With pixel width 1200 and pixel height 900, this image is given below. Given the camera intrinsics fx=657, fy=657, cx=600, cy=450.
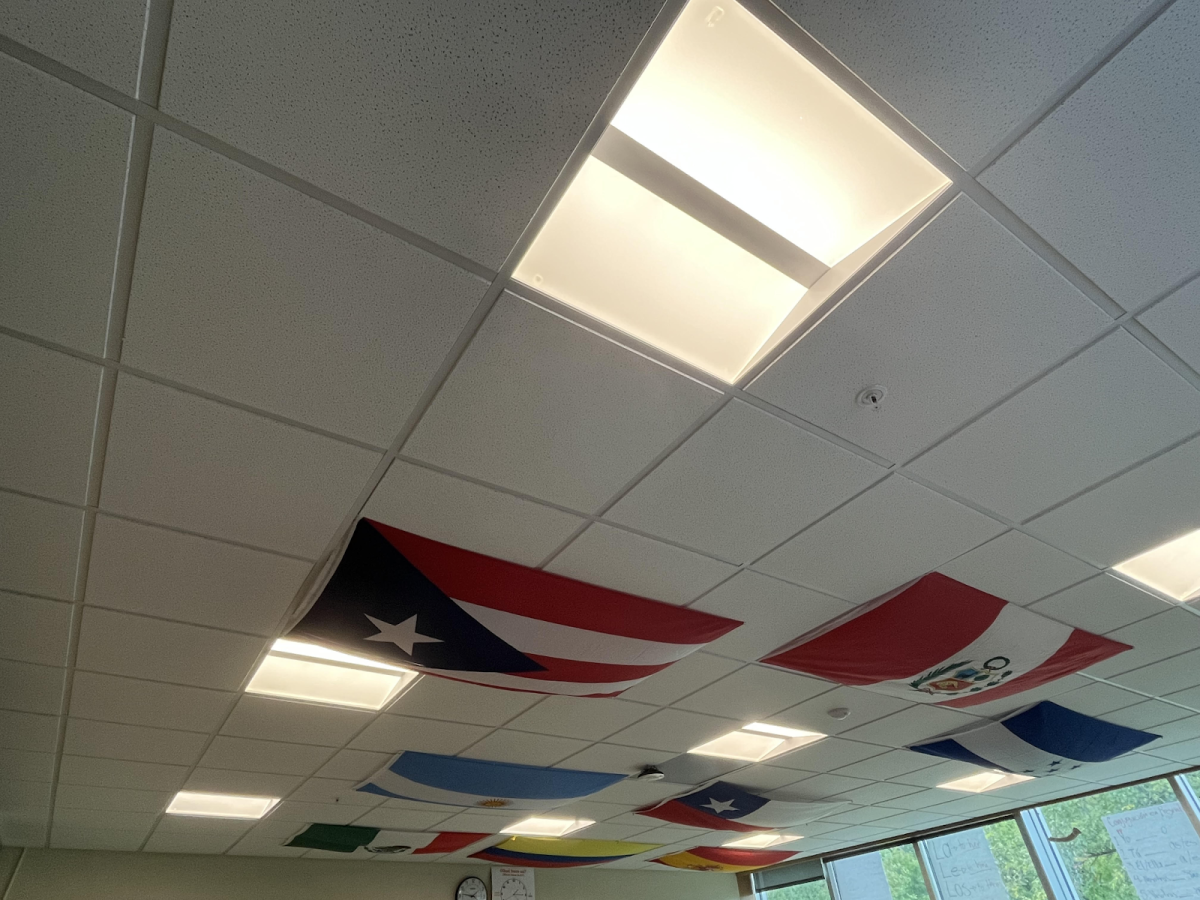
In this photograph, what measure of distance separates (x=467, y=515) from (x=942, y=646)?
2167 millimetres

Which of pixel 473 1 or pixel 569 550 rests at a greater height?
pixel 473 1

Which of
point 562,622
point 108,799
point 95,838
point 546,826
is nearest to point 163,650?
point 562,622

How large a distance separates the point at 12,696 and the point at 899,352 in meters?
3.74

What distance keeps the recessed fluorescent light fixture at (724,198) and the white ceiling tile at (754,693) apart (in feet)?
6.87

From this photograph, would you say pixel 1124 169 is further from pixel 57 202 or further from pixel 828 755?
pixel 828 755

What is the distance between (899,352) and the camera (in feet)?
5.54

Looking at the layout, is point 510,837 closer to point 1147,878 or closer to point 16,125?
point 1147,878

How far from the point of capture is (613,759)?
4129mm

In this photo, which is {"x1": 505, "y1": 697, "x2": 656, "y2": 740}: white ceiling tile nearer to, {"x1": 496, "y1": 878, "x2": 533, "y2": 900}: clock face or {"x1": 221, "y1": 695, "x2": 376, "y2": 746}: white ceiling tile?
{"x1": 221, "y1": 695, "x2": 376, "y2": 746}: white ceiling tile

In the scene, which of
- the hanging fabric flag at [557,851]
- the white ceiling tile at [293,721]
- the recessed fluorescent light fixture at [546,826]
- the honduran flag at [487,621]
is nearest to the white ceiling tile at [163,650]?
the white ceiling tile at [293,721]

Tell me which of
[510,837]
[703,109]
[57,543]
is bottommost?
[510,837]

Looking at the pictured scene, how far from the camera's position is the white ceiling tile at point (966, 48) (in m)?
1.13

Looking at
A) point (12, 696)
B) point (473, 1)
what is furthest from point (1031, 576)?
point (12, 696)

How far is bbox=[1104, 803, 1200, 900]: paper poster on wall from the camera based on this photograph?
5.42 m
